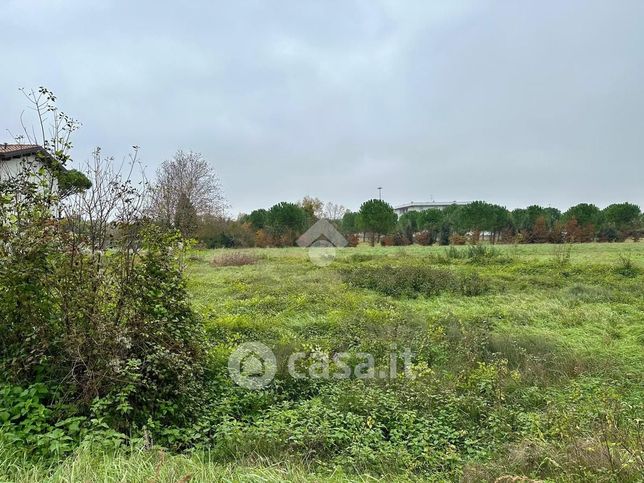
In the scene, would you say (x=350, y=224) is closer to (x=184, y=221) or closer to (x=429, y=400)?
(x=184, y=221)

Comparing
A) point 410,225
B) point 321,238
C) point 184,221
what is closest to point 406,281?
point 184,221

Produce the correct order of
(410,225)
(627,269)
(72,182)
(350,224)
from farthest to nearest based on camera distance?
1. (350,224)
2. (410,225)
3. (627,269)
4. (72,182)

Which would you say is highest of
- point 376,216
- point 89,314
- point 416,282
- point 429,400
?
point 376,216

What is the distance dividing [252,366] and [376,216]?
3127 centimetres

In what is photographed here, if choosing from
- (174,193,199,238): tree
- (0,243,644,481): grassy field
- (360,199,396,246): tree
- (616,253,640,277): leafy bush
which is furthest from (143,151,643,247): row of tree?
(0,243,644,481): grassy field

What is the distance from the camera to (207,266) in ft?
54.1

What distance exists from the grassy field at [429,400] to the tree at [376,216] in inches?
1052

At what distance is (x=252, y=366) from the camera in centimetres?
446

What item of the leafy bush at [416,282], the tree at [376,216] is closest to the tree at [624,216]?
the tree at [376,216]

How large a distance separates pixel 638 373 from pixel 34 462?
564 centimetres

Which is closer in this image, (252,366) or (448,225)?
(252,366)

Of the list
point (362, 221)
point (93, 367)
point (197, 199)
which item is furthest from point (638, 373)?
point (362, 221)

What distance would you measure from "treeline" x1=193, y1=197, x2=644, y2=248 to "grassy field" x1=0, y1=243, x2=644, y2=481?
22.0m

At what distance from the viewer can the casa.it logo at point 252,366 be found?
4160 mm
